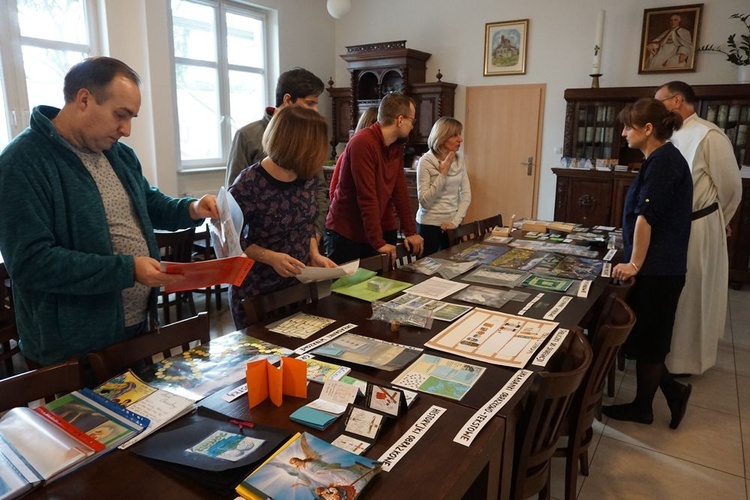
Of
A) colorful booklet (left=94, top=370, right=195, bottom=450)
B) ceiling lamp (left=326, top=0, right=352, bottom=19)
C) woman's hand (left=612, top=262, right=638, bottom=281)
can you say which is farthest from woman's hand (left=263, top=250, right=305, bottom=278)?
ceiling lamp (left=326, top=0, right=352, bottom=19)

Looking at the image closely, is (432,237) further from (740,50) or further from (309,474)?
(740,50)

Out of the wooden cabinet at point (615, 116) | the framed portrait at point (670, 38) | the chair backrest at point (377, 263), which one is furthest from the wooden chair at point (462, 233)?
the framed portrait at point (670, 38)

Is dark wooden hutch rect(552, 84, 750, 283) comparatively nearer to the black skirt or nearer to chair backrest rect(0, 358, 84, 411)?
the black skirt

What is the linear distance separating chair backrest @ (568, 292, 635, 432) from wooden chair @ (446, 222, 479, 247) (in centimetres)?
141

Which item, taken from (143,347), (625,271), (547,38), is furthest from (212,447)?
(547,38)

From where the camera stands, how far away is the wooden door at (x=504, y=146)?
607cm

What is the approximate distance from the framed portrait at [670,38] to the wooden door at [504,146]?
112 cm

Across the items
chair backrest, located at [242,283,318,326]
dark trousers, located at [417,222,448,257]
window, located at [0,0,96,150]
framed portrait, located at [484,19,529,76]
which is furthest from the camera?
framed portrait, located at [484,19,529,76]

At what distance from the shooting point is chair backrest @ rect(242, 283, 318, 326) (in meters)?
1.73

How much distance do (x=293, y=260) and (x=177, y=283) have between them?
0.49 metres

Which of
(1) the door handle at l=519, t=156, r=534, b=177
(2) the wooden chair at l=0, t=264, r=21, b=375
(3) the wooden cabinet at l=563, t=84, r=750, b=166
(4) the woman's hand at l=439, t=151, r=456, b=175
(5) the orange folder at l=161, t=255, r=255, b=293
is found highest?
(3) the wooden cabinet at l=563, t=84, r=750, b=166

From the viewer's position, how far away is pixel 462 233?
320 centimetres

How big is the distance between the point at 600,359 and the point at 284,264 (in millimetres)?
1045

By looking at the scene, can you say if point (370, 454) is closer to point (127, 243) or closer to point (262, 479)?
point (262, 479)
